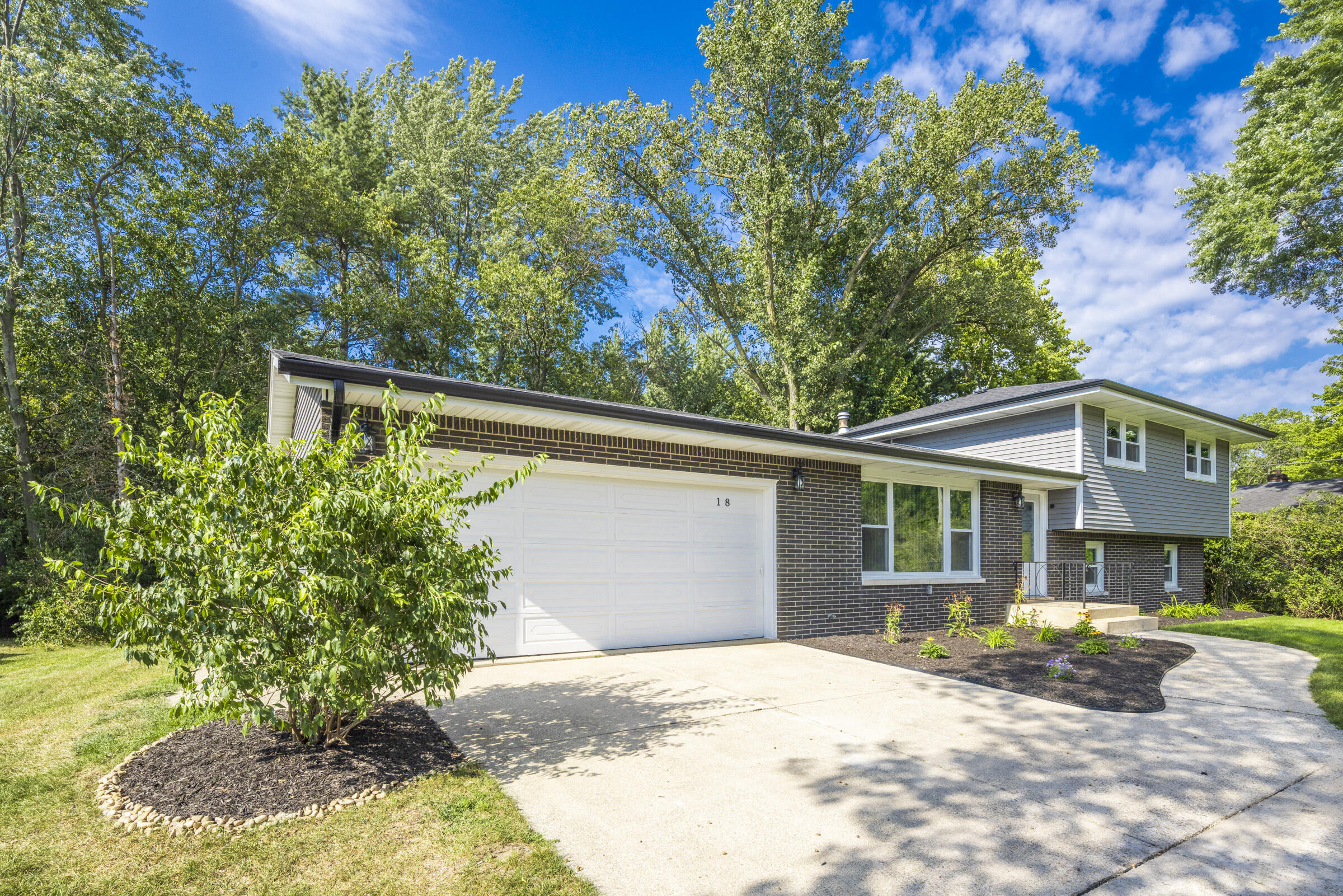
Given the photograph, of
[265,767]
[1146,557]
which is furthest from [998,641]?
[1146,557]

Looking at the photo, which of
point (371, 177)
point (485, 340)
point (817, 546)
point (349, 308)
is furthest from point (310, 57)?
point (817, 546)

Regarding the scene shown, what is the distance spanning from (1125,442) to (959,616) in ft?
22.4

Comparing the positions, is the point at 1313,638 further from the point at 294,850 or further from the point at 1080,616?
the point at 294,850

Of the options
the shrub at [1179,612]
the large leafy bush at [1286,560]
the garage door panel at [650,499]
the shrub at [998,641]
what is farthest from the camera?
the large leafy bush at [1286,560]

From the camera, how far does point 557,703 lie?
549cm

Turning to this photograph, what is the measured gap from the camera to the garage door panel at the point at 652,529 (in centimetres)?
794

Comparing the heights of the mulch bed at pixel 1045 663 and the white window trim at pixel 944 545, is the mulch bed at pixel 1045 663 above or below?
below

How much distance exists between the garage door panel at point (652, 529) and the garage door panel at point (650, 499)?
0.36 feet

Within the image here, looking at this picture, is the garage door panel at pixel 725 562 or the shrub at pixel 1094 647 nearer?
the shrub at pixel 1094 647

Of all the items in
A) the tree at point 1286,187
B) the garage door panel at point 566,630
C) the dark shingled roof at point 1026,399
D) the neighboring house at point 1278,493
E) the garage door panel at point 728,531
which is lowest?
the garage door panel at point 566,630

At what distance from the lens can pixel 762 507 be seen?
919 cm

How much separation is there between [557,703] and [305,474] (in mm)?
2896

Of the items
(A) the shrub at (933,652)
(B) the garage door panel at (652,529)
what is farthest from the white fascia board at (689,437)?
(A) the shrub at (933,652)

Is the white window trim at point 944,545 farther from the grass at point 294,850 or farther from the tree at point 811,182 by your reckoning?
the tree at point 811,182
